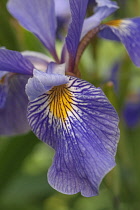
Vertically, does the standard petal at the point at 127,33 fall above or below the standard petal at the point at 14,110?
above

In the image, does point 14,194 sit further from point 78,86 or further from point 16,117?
point 78,86

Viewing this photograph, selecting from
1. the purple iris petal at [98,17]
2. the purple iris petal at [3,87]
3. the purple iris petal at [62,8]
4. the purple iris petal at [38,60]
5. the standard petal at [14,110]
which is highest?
the purple iris petal at [98,17]

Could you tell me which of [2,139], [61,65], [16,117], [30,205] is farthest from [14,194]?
[61,65]

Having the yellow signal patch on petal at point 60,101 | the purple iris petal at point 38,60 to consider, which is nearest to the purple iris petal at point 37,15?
the purple iris petal at point 38,60

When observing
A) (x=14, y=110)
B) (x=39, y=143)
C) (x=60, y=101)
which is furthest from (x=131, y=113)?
(x=60, y=101)

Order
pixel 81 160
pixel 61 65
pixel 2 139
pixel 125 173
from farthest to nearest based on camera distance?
pixel 2 139, pixel 125 173, pixel 61 65, pixel 81 160

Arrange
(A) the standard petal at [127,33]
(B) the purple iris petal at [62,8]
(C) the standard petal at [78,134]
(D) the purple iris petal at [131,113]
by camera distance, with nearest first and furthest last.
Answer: (C) the standard petal at [78,134] < (A) the standard petal at [127,33] < (B) the purple iris petal at [62,8] < (D) the purple iris petal at [131,113]

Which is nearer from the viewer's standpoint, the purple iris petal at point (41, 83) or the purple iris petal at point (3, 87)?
the purple iris petal at point (41, 83)

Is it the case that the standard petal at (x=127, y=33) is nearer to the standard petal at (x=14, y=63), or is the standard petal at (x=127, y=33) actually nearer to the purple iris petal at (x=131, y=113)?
the standard petal at (x=14, y=63)
